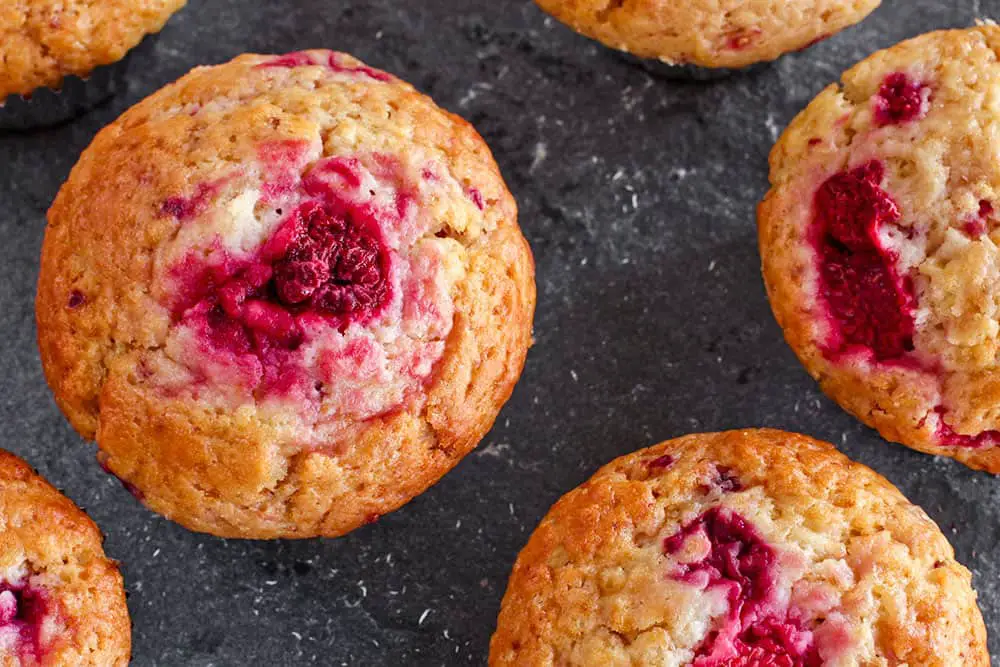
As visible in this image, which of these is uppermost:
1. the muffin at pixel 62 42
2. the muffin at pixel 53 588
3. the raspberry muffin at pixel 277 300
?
the muffin at pixel 62 42

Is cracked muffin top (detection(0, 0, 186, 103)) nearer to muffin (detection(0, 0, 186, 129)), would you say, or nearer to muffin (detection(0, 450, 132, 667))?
muffin (detection(0, 0, 186, 129))

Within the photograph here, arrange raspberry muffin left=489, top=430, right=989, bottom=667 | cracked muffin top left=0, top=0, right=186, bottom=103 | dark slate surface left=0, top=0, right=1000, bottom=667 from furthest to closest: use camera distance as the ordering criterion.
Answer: dark slate surface left=0, top=0, right=1000, bottom=667 → cracked muffin top left=0, top=0, right=186, bottom=103 → raspberry muffin left=489, top=430, right=989, bottom=667

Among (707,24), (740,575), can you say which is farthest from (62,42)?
(740,575)

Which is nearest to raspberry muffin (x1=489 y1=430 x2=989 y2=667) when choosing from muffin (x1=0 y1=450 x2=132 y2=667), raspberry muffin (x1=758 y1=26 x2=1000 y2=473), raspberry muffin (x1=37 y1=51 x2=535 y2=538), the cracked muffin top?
raspberry muffin (x1=758 y1=26 x2=1000 y2=473)

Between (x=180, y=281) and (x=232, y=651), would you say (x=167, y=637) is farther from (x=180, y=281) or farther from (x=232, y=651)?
(x=180, y=281)

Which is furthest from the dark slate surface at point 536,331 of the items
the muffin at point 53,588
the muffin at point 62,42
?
the muffin at point 53,588

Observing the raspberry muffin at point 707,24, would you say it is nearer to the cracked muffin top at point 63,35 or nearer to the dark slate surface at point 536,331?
the dark slate surface at point 536,331
